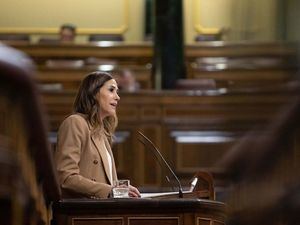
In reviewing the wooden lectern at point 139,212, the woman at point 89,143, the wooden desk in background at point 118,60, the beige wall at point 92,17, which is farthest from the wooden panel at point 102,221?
the beige wall at point 92,17

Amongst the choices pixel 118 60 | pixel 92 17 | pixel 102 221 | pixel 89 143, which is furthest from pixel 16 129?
pixel 92 17

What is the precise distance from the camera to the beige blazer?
4.11m

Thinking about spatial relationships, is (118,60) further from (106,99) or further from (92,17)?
(106,99)

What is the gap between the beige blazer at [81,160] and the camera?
411 centimetres

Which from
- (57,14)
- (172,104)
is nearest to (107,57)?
(172,104)

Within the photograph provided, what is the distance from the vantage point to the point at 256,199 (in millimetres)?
1499

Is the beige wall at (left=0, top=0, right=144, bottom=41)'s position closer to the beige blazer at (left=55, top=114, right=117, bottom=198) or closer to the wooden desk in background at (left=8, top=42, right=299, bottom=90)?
the wooden desk in background at (left=8, top=42, right=299, bottom=90)

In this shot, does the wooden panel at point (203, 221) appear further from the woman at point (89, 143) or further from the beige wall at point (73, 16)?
the beige wall at point (73, 16)

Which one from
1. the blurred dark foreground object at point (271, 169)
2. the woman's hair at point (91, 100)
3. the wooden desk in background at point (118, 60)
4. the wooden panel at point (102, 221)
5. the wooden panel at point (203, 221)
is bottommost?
the wooden panel at point (203, 221)

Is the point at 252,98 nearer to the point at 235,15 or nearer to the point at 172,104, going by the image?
the point at 235,15

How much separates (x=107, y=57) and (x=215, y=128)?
229 cm

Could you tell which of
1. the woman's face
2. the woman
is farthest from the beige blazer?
the woman's face

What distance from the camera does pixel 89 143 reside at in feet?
13.9

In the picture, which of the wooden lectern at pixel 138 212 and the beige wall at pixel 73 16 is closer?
the wooden lectern at pixel 138 212
